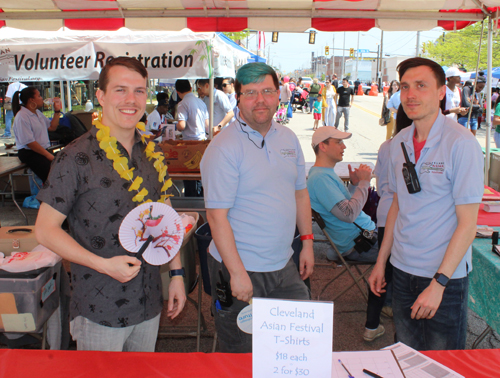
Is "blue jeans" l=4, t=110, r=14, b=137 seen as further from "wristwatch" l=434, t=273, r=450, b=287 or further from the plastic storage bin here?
"wristwatch" l=434, t=273, r=450, b=287

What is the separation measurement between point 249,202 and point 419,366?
2.88ft

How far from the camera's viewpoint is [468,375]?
1.31 meters

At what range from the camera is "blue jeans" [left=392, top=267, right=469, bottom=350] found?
1721 mm

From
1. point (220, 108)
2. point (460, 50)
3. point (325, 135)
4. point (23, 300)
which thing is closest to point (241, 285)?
point (23, 300)

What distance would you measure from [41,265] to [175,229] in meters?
1.22

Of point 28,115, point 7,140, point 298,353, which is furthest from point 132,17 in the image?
point 7,140

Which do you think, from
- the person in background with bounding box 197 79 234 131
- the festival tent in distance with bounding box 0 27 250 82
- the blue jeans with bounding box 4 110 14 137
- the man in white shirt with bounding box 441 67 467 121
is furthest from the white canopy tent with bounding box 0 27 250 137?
the blue jeans with bounding box 4 110 14 137

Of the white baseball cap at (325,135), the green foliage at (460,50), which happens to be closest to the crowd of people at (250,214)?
the white baseball cap at (325,135)

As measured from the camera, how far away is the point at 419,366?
1.29 m

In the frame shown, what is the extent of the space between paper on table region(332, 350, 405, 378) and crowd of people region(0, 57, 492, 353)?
16.7 inches

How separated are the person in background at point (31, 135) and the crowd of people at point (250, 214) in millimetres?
4668

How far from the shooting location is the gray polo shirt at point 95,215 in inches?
54.3

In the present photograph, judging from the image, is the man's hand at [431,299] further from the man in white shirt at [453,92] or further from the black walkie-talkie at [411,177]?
the man in white shirt at [453,92]

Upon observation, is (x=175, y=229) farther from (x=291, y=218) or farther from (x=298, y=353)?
(x=298, y=353)
